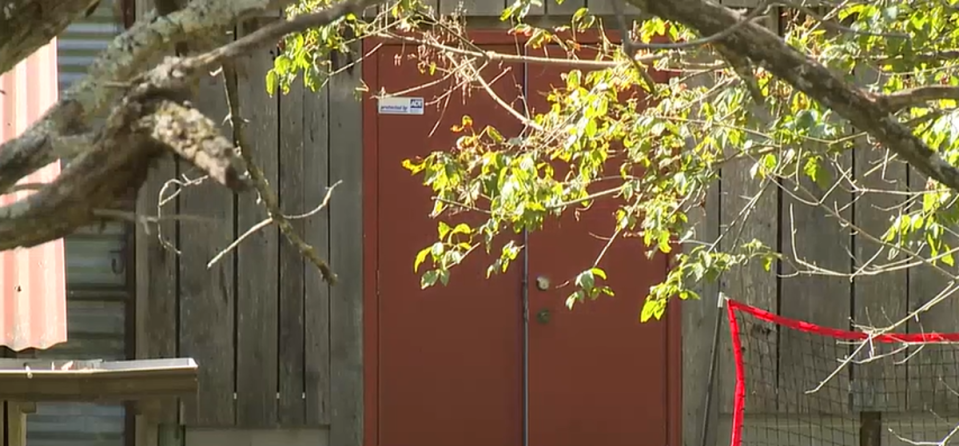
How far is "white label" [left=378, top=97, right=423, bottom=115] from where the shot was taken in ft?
20.0

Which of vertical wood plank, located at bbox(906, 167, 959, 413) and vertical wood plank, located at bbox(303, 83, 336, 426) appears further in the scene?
vertical wood plank, located at bbox(906, 167, 959, 413)

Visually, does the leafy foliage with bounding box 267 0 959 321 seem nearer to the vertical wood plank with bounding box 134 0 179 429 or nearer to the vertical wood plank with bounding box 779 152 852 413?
the vertical wood plank with bounding box 779 152 852 413

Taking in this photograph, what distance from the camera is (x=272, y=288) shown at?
608 cm

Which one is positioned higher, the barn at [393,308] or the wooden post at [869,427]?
the barn at [393,308]

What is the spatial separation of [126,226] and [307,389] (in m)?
1.27

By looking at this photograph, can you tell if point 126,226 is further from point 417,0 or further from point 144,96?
point 144,96

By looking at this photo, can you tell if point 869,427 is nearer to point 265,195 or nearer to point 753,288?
point 753,288

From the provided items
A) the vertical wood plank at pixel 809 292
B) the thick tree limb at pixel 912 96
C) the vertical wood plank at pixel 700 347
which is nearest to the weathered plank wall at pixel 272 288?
the vertical wood plank at pixel 700 347

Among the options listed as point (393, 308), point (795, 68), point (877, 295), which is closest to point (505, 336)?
point (393, 308)

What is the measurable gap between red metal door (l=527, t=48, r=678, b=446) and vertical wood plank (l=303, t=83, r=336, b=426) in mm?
1056

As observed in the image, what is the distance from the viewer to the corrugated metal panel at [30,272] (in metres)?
4.96

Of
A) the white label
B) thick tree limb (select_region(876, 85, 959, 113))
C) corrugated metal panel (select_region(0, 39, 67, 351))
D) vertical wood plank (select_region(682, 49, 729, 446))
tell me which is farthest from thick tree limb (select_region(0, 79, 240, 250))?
vertical wood plank (select_region(682, 49, 729, 446))

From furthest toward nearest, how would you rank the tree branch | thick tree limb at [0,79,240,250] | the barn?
the barn < the tree branch < thick tree limb at [0,79,240,250]

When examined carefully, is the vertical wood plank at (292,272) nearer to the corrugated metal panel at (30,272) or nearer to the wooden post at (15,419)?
the corrugated metal panel at (30,272)
